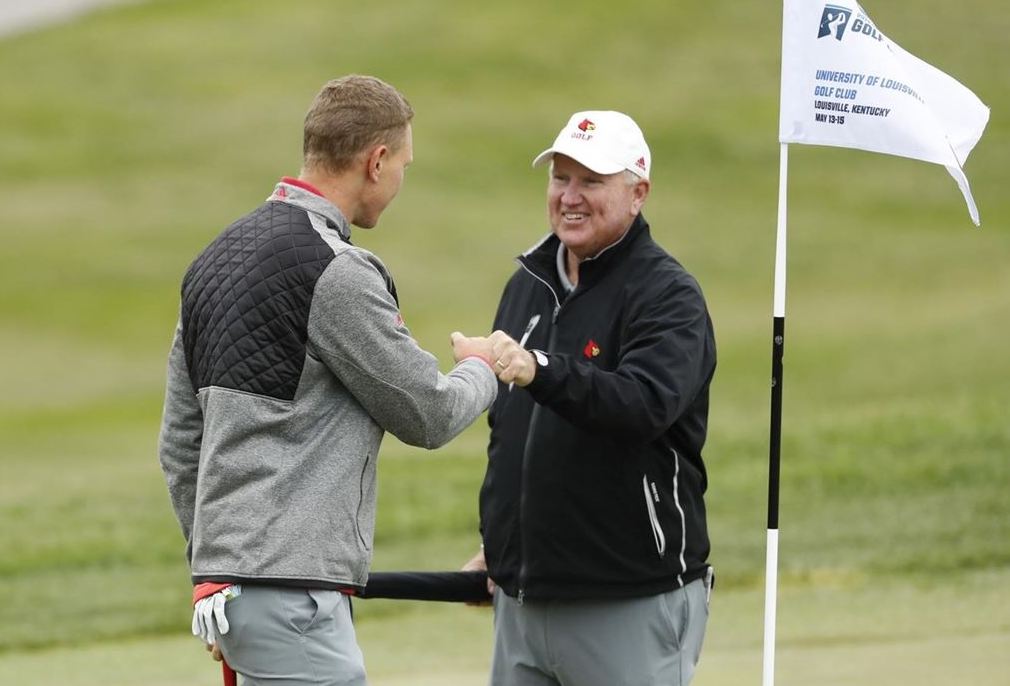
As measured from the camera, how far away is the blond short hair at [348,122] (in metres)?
3.85

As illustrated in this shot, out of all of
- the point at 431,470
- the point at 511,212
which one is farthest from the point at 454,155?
the point at 431,470

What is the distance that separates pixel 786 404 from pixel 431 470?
3917 mm

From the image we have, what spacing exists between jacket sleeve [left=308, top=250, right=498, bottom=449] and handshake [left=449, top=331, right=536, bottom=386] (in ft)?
0.60

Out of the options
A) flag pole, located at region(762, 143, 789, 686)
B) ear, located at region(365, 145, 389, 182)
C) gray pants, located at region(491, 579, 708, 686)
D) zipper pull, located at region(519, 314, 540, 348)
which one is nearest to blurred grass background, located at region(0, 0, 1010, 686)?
flag pole, located at region(762, 143, 789, 686)

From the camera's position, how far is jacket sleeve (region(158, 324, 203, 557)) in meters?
3.97

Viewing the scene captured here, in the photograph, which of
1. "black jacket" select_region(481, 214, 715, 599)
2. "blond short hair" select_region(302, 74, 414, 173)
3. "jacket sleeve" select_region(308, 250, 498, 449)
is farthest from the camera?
"black jacket" select_region(481, 214, 715, 599)

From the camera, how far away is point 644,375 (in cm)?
415

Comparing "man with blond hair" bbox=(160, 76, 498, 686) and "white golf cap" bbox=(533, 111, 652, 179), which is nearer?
"man with blond hair" bbox=(160, 76, 498, 686)

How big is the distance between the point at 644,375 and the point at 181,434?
1.09m

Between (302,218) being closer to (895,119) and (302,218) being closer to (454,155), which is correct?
(895,119)

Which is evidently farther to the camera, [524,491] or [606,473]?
[524,491]

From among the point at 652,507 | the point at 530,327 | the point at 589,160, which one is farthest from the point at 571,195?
the point at 652,507

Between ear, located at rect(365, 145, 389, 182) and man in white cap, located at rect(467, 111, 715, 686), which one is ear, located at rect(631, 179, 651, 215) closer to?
man in white cap, located at rect(467, 111, 715, 686)

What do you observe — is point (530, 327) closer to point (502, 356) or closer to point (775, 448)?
point (502, 356)
